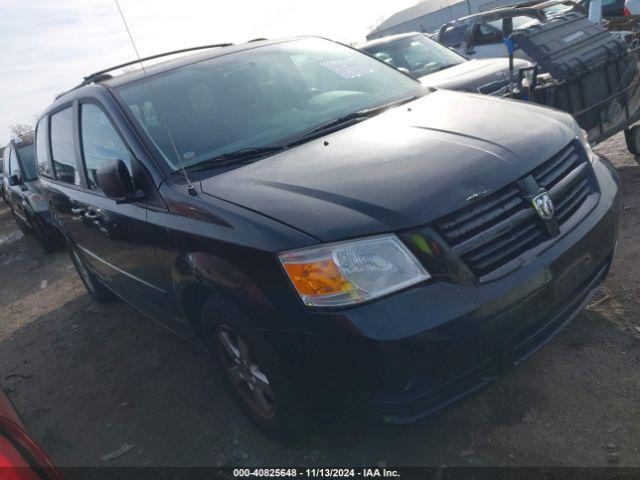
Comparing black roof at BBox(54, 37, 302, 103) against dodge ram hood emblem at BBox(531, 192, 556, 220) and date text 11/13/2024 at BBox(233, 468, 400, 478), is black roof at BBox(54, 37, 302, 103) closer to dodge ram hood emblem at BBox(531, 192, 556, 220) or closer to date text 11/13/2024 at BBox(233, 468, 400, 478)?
dodge ram hood emblem at BBox(531, 192, 556, 220)

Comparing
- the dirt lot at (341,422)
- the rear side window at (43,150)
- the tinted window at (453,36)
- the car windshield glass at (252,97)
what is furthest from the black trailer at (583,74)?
the tinted window at (453,36)

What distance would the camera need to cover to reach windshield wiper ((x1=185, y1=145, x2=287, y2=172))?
287cm

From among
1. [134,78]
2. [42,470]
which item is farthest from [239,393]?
[134,78]

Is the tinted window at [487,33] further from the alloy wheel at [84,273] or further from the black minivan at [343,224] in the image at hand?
the alloy wheel at [84,273]

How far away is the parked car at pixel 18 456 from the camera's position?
148 centimetres

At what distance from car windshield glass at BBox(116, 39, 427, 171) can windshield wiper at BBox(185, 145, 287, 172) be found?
36mm

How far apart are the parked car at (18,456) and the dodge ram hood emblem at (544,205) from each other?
2.00m

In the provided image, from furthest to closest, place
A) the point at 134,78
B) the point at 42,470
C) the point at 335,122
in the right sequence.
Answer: the point at 134,78 < the point at 335,122 < the point at 42,470

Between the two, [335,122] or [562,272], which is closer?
[562,272]

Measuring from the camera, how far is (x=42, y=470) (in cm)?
162

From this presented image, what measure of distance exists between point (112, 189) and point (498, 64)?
17.0ft

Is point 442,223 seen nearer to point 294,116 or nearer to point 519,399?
point 519,399

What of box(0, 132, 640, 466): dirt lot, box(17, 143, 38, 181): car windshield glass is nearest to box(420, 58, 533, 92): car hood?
box(0, 132, 640, 466): dirt lot

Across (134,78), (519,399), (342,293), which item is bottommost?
(519,399)
